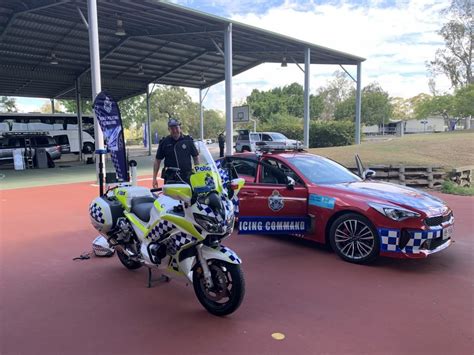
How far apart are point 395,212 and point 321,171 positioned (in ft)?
5.02

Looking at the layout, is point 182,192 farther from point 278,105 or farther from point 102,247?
point 278,105

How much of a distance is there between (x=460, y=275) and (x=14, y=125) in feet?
88.8

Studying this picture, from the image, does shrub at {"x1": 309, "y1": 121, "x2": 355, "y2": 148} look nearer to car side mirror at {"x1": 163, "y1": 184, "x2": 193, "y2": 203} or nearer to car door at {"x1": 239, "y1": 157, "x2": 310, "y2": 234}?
car door at {"x1": 239, "y1": 157, "x2": 310, "y2": 234}

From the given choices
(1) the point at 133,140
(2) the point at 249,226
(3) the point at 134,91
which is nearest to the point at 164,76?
(3) the point at 134,91

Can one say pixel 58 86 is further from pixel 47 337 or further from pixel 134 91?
pixel 47 337

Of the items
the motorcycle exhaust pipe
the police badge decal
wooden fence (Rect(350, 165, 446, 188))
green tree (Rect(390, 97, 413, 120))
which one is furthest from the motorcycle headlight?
green tree (Rect(390, 97, 413, 120))

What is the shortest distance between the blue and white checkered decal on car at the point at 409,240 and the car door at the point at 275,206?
109 centimetres

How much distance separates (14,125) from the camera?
1003 inches

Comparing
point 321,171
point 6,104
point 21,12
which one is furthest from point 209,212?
point 6,104

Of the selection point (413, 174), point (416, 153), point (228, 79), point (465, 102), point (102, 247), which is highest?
point (465, 102)

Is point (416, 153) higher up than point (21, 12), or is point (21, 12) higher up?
point (21, 12)

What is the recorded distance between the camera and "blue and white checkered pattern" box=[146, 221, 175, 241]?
3.68 metres

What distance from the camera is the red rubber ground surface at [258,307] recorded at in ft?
10.4

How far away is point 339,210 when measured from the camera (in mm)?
5156
